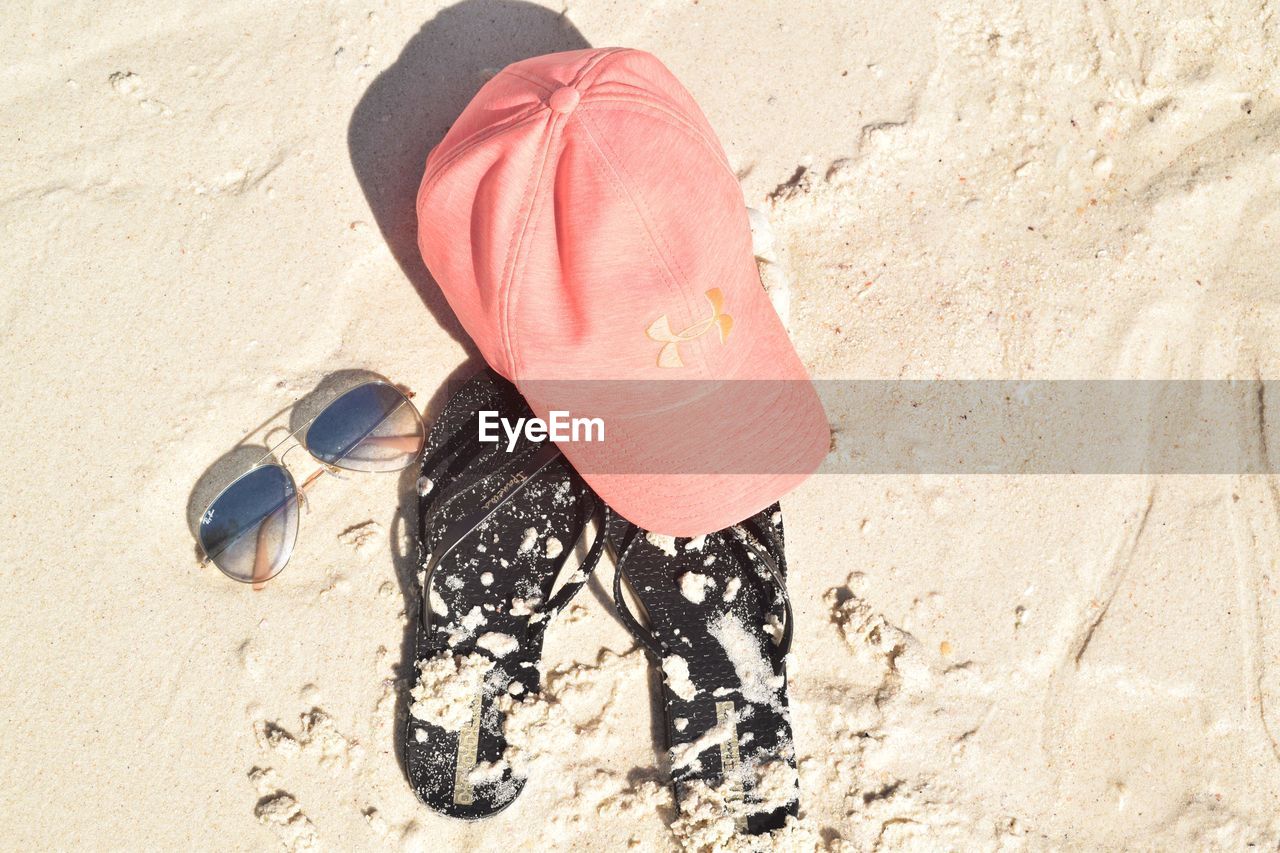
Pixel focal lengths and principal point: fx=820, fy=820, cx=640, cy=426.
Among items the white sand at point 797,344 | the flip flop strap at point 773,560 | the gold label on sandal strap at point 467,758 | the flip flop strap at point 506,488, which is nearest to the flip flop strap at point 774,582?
the flip flop strap at point 773,560

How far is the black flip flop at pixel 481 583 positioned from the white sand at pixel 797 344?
0.10 m

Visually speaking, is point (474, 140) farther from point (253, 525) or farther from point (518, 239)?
point (253, 525)

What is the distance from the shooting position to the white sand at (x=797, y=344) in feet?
6.88

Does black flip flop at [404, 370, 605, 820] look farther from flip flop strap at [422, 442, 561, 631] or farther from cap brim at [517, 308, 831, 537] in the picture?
cap brim at [517, 308, 831, 537]

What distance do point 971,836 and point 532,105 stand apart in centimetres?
206

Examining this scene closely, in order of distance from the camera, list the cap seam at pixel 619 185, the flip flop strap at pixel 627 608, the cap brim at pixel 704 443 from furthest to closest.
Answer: the flip flop strap at pixel 627 608
the cap brim at pixel 704 443
the cap seam at pixel 619 185

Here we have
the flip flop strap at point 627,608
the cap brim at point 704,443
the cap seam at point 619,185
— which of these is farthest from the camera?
the flip flop strap at point 627,608

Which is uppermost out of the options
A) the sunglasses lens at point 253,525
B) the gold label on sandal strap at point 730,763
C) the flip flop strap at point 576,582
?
the sunglasses lens at point 253,525

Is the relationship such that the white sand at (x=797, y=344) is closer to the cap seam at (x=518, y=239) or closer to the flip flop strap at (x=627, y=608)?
the flip flop strap at (x=627, y=608)

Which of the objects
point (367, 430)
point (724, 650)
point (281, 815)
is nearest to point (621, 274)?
point (367, 430)

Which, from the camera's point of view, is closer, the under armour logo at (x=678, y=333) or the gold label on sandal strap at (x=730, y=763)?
the under armour logo at (x=678, y=333)

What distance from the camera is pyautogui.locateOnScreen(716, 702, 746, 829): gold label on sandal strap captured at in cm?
208

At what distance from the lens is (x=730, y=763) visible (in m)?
2.10

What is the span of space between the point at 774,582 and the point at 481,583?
77cm
